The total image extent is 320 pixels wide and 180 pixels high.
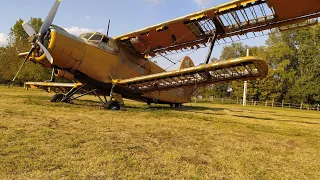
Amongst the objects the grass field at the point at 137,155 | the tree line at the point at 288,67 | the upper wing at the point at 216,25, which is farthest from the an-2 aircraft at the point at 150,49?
the tree line at the point at 288,67

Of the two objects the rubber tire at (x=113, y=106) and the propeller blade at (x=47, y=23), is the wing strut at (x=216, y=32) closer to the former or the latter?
the rubber tire at (x=113, y=106)

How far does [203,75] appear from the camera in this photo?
38.0 feet

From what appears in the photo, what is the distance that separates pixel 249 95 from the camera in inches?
2080

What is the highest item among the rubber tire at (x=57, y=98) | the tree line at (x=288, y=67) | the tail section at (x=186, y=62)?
the tree line at (x=288, y=67)

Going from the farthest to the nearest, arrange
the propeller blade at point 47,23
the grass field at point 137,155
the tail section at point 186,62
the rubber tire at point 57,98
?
the tail section at point 186,62
the rubber tire at point 57,98
the propeller blade at point 47,23
the grass field at point 137,155

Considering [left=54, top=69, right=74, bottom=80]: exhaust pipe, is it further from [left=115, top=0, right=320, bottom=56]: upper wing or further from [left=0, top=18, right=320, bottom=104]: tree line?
[left=0, top=18, right=320, bottom=104]: tree line

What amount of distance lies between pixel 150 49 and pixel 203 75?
3609mm

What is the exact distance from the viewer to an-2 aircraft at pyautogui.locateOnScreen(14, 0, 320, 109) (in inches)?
391

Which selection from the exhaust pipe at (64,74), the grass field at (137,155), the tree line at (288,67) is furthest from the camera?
the tree line at (288,67)

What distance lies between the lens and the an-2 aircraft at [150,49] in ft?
32.6

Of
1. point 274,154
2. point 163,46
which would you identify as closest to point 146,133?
point 274,154

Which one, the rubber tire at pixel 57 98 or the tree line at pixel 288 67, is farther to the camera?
the tree line at pixel 288 67

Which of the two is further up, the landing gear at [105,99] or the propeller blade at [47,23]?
the propeller blade at [47,23]

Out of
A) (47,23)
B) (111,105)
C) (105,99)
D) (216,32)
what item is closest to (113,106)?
(111,105)
